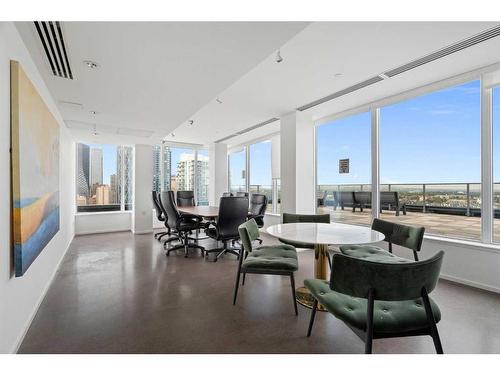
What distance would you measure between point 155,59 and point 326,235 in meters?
2.34

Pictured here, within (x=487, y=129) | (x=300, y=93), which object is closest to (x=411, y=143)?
(x=487, y=129)

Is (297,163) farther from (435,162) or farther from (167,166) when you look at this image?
(167,166)

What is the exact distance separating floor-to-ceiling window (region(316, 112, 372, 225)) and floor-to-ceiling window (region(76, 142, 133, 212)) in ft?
17.8

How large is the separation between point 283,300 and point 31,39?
131 inches

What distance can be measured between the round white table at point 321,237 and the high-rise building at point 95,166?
20.0 ft

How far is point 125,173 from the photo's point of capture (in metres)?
7.10

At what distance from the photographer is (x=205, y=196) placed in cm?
862

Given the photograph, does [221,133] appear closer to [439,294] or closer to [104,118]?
[104,118]

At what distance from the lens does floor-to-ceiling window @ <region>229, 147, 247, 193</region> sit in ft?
25.9

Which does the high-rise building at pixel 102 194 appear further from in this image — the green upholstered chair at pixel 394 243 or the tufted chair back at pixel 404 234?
the tufted chair back at pixel 404 234

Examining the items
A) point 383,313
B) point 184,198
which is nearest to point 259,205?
point 184,198

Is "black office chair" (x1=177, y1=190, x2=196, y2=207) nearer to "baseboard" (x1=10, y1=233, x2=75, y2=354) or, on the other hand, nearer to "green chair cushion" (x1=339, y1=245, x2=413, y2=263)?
"baseboard" (x1=10, y1=233, x2=75, y2=354)

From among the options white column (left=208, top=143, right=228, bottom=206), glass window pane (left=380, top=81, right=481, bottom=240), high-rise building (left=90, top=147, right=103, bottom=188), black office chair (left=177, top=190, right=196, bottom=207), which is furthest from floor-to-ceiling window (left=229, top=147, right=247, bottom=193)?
glass window pane (left=380, top=81, right=481, bottom=240)

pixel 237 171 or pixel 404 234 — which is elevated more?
pixel 237 171
